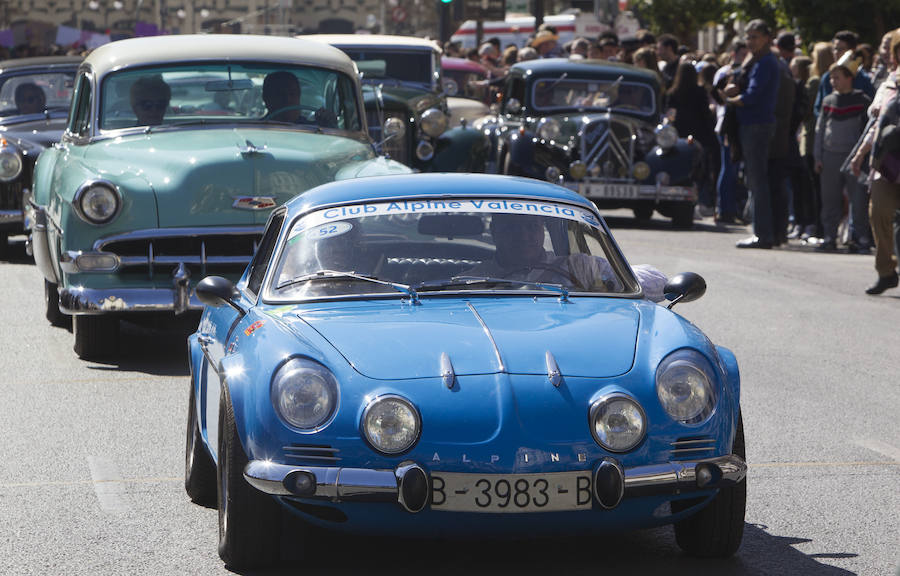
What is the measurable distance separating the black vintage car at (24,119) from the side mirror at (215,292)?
28.2 ft

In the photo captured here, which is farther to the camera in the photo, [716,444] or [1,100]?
[1,100]

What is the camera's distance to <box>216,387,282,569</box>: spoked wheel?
4891 mm

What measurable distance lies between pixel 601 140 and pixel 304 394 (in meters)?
13.8

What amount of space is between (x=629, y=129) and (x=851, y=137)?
3.70 m

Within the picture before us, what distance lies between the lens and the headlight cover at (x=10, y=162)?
14.2 m

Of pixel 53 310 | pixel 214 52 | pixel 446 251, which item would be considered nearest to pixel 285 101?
pixel 214 52

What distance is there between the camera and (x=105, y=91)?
416 inches

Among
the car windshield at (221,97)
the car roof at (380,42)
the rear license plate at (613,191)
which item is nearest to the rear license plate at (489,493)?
the car windshield at (221,97)

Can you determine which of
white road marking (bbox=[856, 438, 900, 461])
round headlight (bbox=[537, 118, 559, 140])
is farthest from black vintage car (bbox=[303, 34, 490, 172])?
white road marking (bbox=[856, 438, 900, 461])

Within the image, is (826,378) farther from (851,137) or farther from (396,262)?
(851,137)

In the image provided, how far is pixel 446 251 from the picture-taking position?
595 cm

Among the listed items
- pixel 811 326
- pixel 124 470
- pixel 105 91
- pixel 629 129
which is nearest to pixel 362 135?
pixel 105 91

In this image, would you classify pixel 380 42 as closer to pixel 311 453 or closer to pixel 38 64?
pixel 38 64

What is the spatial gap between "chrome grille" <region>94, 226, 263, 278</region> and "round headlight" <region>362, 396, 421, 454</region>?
4669mm
